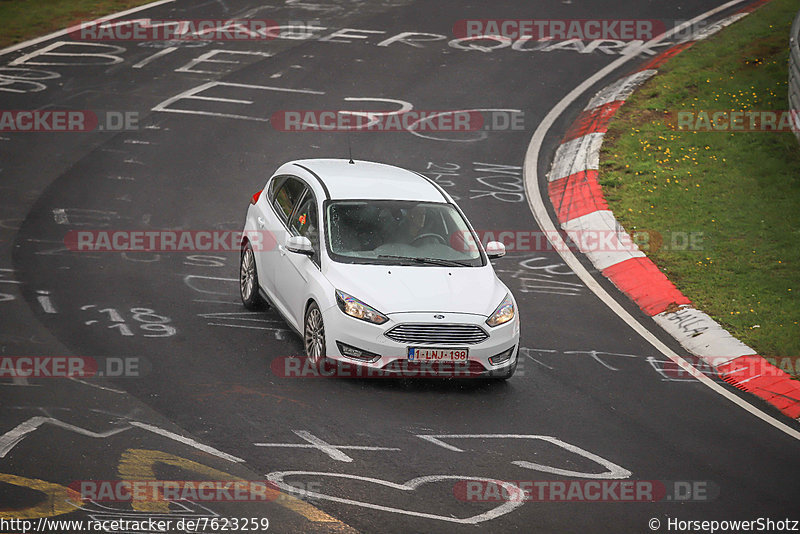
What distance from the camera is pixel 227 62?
22.3 metres

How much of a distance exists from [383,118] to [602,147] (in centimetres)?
418

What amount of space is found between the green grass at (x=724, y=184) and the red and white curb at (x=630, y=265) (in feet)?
0.60

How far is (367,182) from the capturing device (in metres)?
11.5

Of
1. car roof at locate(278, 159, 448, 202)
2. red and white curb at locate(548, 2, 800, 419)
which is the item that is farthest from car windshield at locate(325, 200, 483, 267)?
red and white curb at locate(548, 2, 800, 419)

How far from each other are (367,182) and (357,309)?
215 cm

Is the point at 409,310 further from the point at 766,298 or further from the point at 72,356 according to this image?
the point at 766,298

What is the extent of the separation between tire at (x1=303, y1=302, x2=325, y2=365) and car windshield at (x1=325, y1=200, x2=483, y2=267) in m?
0.60

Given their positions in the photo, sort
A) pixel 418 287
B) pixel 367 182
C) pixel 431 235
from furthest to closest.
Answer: pixel 367 182 → pixel 431 235 → pixel 418 287

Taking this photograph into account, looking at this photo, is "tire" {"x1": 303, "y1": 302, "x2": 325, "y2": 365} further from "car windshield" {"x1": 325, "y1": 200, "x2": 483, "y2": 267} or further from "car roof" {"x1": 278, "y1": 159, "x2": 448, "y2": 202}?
"car roof" {"x1": 278, "y1": 159, "x2": 448, "y2": 202}

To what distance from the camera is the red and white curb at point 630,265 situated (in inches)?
432

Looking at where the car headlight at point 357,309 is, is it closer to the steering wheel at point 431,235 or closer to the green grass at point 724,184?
the steering wheel at point 431,235

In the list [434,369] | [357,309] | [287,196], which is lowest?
[434,369]

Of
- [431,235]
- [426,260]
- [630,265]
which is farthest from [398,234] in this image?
[630,265]

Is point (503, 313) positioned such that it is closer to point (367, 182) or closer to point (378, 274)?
point (378, 274)
